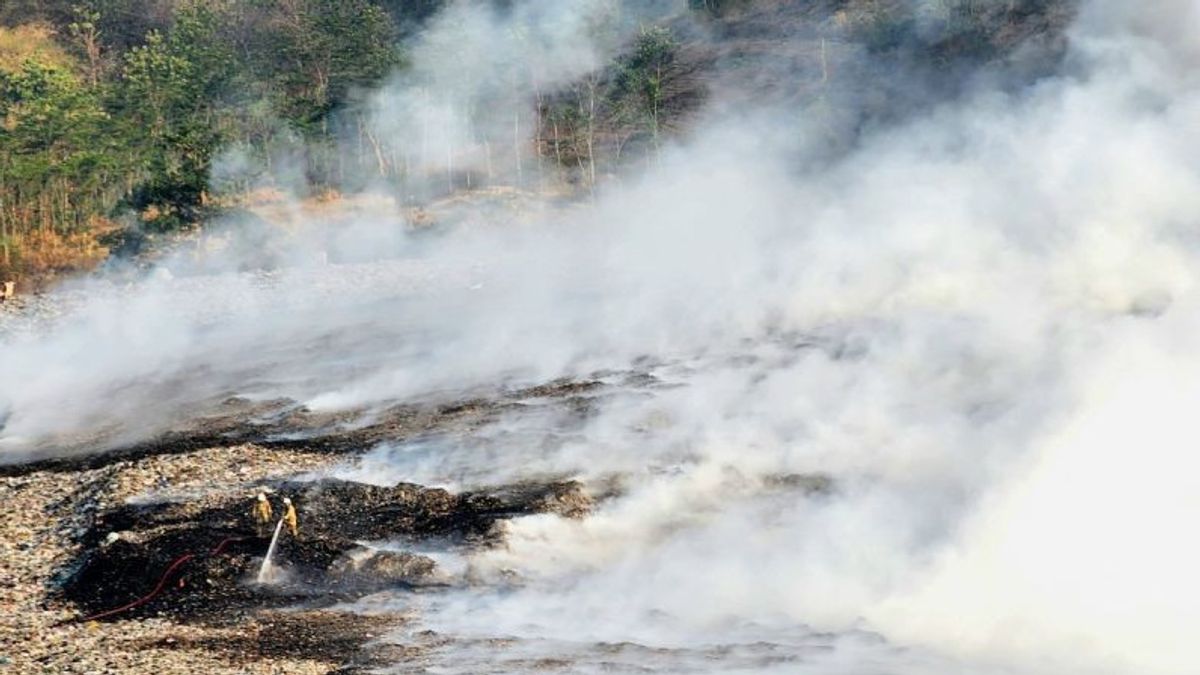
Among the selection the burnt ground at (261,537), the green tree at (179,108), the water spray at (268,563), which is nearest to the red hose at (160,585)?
the burnt ground at (261,537)

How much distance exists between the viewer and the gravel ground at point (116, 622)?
12.4m

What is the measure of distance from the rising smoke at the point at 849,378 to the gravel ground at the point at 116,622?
170 cm

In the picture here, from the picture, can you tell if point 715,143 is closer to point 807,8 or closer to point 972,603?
point 807,8

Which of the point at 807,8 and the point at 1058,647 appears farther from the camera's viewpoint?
the point at 807,8

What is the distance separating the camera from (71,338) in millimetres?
30203

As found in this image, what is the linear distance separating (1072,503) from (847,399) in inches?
196

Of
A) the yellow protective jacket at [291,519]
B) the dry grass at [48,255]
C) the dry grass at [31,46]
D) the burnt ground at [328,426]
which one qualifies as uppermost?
the dry grass at [31,46]

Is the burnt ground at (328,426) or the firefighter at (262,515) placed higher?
the burnt ground at (328,426)

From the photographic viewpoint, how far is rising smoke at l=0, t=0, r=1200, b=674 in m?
12.6

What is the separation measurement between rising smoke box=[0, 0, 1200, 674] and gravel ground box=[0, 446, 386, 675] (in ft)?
5.59

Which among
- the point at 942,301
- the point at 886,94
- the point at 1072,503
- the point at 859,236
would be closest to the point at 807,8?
the point at 886,94

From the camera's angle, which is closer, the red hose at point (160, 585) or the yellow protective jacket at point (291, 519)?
the red hose at point (160, 585)

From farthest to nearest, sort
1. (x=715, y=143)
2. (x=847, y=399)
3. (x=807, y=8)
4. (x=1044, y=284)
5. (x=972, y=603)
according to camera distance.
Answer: (x=807, y=8) < (x=715, y=143) < (x=1044, y=284) < (x=847, y=399) < (x=972, y=603)

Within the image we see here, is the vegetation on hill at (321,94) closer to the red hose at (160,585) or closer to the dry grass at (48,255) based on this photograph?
the dry grass at (48,255)
